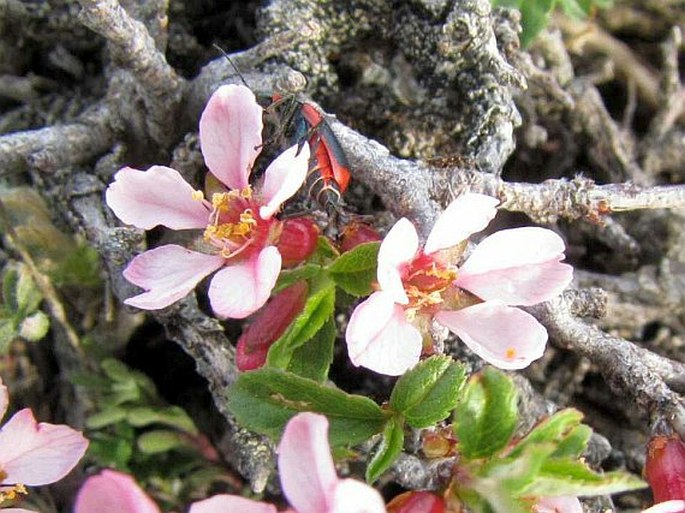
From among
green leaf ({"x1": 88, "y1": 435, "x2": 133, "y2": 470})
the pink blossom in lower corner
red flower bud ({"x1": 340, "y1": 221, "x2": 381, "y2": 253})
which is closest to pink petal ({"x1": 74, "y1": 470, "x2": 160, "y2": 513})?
the pink blossom in lower corner

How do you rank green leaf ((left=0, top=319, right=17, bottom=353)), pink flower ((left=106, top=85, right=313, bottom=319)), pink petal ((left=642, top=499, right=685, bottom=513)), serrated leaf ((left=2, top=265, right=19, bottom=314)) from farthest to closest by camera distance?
serrated leaf ((left=2, top=265, right=19, bottom=314)) < green leaf ((left=0, top=319, right=17, bottom=353)) < pink flower ((left=106, top=85, right=313, bottom=319)) < pink petal ((left=642, top=499, right=685, bottom=513))

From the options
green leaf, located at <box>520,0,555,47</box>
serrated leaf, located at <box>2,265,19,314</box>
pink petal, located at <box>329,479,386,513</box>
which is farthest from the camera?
green leaf, located at <box>520,0,555,47</box>

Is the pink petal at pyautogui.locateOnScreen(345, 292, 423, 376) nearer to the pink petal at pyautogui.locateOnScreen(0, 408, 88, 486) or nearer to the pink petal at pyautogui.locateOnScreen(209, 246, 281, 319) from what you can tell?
the pink petal at pyautogui.locateOnScreen(209, 246, 281, 319)

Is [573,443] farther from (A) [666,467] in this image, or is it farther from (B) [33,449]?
(B) [33,449]

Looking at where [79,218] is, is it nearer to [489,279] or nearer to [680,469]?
[489,279]

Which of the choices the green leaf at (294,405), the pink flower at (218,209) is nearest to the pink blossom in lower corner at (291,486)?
the green leaf at (294,405)

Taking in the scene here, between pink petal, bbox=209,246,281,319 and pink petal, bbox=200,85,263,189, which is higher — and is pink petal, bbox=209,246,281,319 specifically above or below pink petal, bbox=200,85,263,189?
below
